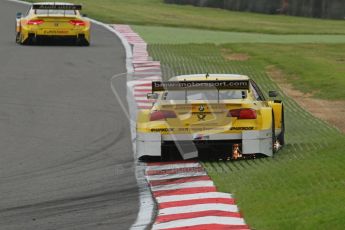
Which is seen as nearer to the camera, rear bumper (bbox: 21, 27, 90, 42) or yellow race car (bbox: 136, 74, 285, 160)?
yellow race car (bbox: 136, 74, 285, 160)

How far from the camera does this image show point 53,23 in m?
33.2

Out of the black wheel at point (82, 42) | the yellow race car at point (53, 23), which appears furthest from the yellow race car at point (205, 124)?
the black wheel at point (82, 42)

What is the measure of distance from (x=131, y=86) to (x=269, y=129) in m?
10.8

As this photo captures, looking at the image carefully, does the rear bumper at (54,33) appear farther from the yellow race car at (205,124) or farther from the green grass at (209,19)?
the yellow race car at (205,124)

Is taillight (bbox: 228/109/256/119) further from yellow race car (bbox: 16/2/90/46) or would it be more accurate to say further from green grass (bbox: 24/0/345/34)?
green grass (bbox: 24/0/345/34)

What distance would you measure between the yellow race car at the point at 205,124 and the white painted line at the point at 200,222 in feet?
12.9

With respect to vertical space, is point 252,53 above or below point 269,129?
below

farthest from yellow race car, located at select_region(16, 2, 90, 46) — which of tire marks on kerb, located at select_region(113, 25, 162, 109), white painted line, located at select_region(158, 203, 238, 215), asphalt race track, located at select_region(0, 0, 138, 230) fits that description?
white painted line, located at select_region(158, 203, 238, 215)

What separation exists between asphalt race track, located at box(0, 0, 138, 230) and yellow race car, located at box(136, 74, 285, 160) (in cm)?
59

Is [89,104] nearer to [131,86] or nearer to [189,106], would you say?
[131,86]

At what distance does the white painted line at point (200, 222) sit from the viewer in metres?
11.0

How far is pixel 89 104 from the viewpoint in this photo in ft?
74.8

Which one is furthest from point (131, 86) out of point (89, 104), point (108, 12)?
point (108, 12)

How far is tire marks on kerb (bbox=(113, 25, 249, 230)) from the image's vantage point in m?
11.1
